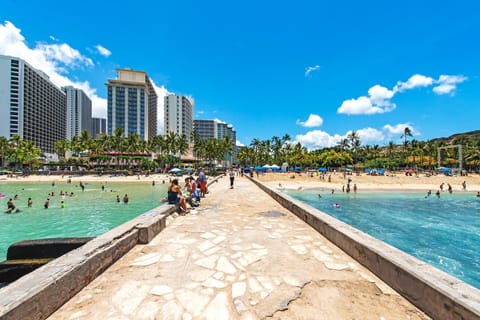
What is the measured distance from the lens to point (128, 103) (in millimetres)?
99875

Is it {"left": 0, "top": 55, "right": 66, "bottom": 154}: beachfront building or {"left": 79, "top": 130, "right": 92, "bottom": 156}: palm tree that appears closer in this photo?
{"left": 79, "top": 130, "right": 92, "bottom": 156}: palm tree

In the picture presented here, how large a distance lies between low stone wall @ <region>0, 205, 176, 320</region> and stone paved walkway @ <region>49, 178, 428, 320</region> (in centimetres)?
14

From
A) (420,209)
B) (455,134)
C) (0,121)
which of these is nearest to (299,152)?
(420,209)

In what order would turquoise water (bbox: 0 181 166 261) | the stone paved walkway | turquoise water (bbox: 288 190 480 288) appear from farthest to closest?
turquoise water (bbox: 0 181 166 261)
turquoise water (bbox: 288 190 480 288)
the stone paved walkway

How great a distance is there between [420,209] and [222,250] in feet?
82.3

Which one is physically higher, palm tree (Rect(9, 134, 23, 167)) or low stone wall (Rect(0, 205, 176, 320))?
palm tree (Rect(9, 134, 23, 167))

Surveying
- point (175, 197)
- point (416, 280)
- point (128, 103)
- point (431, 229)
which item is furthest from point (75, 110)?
point (416, 280)

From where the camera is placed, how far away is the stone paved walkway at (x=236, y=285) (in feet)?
8.69

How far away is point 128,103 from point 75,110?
92.9 m

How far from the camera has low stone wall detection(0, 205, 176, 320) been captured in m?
2.20

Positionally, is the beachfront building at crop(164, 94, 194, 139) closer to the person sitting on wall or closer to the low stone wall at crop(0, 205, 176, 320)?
the person sitting on wall

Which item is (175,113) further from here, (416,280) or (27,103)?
(416,280)

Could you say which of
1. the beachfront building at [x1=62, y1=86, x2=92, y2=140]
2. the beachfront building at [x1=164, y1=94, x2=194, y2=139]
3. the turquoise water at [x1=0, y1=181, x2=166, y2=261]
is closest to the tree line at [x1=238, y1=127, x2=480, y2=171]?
the beachfront building at [x1=164, y1=94, x2=194, y2=139]

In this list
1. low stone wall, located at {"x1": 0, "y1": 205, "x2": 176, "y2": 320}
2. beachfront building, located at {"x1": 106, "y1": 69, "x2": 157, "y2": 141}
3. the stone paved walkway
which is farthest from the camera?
beachfront building, located at {"x1": 106, "y1": 69, "x2": 157, "y2": 141}
